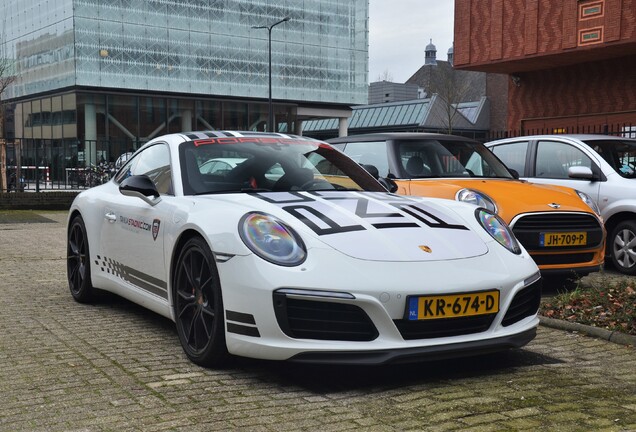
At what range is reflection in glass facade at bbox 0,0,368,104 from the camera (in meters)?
48.7

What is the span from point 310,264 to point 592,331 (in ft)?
8.00

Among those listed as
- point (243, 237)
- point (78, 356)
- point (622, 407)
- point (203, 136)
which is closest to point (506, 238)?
point (622, 407)

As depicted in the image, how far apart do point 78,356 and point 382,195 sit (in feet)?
7.13

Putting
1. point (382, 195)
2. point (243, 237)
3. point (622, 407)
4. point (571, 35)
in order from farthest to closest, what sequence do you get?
point (571, 35), point (382, 195), point (243, 237), point (622, 407)

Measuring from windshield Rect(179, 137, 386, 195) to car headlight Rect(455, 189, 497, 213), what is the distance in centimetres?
200

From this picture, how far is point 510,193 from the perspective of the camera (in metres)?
7.53

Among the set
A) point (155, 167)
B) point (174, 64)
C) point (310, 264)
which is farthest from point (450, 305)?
point (174, 64)

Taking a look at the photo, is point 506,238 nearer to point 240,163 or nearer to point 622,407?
point 622,407

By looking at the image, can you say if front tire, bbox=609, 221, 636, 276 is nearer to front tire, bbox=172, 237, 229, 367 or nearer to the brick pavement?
the brick pavement

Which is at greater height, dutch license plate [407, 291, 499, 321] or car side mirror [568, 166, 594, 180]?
car side mirror [568, 166, 594, 180]

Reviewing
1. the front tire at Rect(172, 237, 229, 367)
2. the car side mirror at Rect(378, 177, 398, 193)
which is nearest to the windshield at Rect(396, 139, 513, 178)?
the car side mirror at Rect(378, 177, 398, 193)

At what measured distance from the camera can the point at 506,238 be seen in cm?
473

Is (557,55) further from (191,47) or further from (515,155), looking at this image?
(191,47)

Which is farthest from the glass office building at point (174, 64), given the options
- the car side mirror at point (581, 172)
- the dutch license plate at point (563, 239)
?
the dutch license plate at point (563, 239)
